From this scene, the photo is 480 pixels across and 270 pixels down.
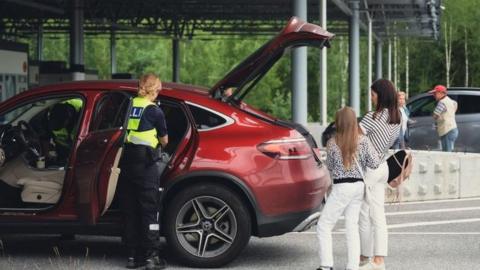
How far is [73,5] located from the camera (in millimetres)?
39750

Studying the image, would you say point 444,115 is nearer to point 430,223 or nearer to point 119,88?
point 430,223

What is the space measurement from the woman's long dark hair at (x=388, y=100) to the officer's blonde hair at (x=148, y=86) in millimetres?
1804

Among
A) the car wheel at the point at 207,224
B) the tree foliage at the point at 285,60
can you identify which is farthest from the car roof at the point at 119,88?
the tree foliage at the point at 285,60

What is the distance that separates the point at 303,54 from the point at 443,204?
8.84 metres

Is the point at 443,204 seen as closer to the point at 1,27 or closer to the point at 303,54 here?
the point at 303,54

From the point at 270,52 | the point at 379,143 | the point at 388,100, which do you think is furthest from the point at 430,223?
the point at 270,52

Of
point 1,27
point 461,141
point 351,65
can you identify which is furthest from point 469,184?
point 1,27

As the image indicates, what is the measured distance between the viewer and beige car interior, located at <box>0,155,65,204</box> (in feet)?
30.8

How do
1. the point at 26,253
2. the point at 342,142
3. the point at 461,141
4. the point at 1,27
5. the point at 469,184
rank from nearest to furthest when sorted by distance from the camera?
1. the point at 342,142
2. the point at 26,253
3. the point at 469,184
4. the point at 461,141
5. the point at 1,27

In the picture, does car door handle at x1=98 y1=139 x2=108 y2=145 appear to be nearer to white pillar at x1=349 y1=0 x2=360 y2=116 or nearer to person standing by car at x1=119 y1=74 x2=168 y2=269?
person standing by car at x1=119 y1=74 x2=168 y2=269

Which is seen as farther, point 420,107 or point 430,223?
point 420,107

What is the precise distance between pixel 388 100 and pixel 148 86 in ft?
6.49

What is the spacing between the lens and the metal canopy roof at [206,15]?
40.2 m

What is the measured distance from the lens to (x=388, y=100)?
9.04 m
